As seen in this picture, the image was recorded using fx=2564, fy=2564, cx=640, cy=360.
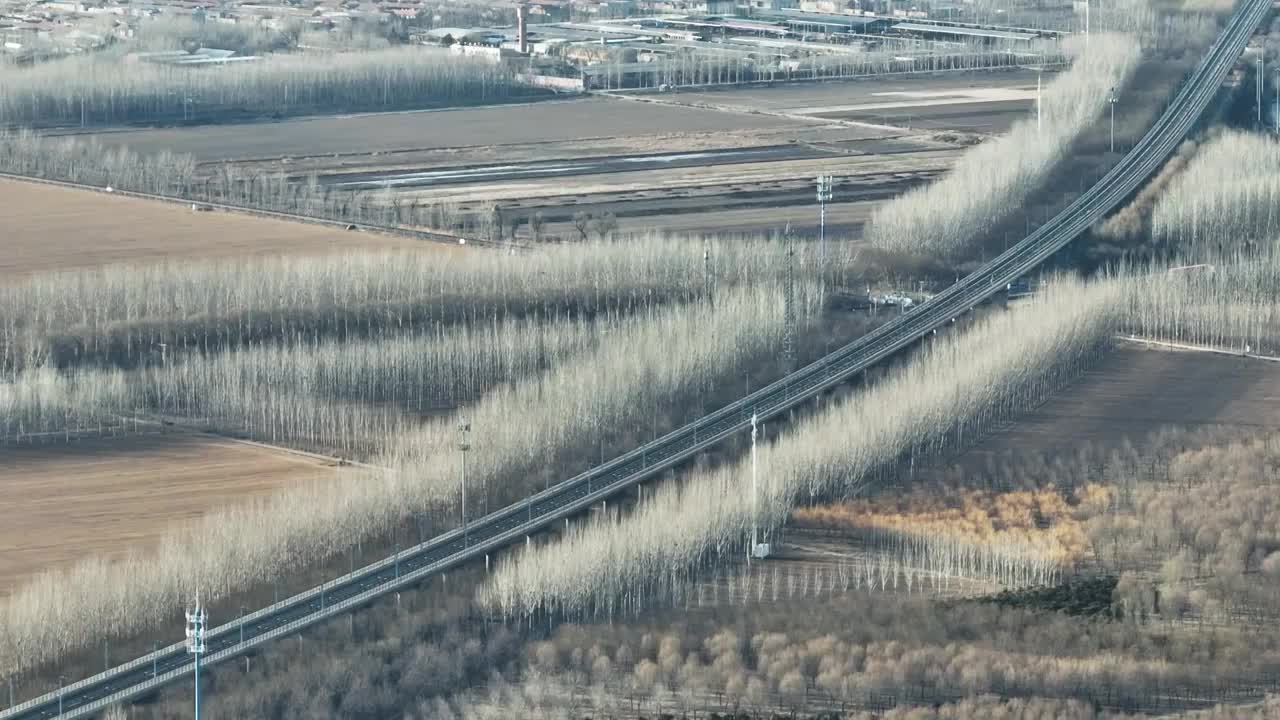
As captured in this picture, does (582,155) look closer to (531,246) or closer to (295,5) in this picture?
(531,246)

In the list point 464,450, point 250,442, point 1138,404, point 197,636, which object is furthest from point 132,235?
point 197,636

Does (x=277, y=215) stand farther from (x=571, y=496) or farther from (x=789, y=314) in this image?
(x=571, y=496)

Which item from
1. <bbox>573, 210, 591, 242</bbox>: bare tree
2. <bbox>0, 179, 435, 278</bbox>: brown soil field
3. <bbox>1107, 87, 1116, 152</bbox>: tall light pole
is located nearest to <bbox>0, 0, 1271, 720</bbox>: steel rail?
<bbox>1107, 87, 1116, 152</bbox>: tall light pole

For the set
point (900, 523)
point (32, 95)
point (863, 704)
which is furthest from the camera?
point (32, 95)

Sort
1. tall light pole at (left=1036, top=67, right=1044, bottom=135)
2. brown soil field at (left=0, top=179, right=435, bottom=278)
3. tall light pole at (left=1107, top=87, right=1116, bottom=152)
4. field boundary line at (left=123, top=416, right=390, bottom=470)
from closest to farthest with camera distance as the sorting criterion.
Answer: field boundary line at (left=123, top=416, right=390, bottom=470) → brown soil field at (left=0, top=179, right=435, bottom=278) → tall light pole at (left=1107, top=87, right=1116, bottom=152) → tall light pole at (left=1036, top=67, right=1044, bottom=135)

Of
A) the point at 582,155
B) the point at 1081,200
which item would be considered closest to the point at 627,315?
the point at 1081,200

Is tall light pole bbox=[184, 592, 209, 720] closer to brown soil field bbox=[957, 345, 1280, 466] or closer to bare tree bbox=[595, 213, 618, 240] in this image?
brown soil field bbox=[957, 345, 1280, 466]

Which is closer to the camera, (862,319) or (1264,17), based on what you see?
(862,319)
